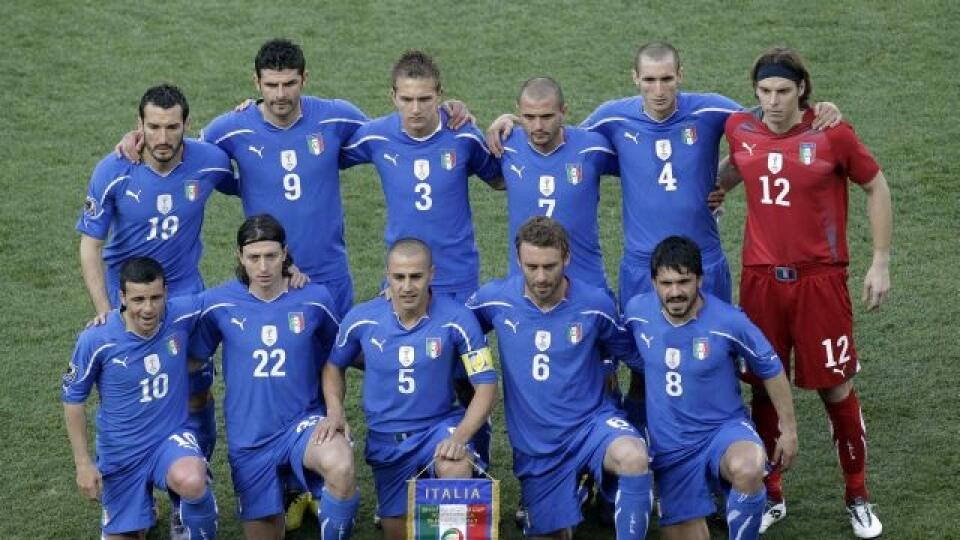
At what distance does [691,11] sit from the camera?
1461 centimetres

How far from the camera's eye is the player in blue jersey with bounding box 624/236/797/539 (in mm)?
8062

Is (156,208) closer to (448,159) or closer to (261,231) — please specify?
(261,231)

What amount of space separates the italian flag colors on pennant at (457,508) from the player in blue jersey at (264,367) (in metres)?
0.57

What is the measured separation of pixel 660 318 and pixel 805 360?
2.71ft

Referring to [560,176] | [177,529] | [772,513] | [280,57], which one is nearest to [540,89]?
[560,176]

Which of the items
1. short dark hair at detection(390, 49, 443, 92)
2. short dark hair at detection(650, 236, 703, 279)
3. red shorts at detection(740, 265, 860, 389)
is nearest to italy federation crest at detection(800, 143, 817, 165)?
red shorts at detection(740, 265, 860, 389)

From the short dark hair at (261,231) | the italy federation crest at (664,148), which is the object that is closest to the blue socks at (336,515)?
the short dark hair at (261,231)

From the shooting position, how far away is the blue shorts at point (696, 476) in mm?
8133

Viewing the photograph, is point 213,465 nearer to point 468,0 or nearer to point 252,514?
point 252,514

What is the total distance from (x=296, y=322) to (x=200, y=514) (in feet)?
3.24

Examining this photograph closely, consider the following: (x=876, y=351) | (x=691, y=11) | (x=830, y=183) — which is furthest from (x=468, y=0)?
(x=830, y=183)

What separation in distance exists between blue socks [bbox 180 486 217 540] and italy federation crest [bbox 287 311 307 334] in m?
0.84

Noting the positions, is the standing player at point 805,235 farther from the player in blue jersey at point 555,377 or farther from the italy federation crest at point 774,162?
the player in blue jersey at point 555,377

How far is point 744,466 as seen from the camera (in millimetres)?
7949
